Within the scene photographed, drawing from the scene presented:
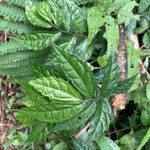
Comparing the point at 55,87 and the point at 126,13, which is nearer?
the point at 55,87

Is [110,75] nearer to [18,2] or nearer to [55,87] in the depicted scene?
[55,87]

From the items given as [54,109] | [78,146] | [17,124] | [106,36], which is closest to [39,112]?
[54,109]

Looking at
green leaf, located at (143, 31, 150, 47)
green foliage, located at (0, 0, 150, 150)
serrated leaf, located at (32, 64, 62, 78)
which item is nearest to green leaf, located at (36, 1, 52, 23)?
green foliage, located at (0, 0, 150, 150)

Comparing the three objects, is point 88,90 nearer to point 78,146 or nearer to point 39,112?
point 39,112

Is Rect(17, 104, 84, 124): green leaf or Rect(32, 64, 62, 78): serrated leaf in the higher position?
Rect(32, 64, 62, 78): serrated leaf

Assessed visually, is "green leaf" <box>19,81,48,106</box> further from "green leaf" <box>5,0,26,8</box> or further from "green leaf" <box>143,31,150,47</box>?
"green leaf" <box>143,31,150,47</box>

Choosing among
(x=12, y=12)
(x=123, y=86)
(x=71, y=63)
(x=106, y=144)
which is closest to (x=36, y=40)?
(x=12, y=12)
